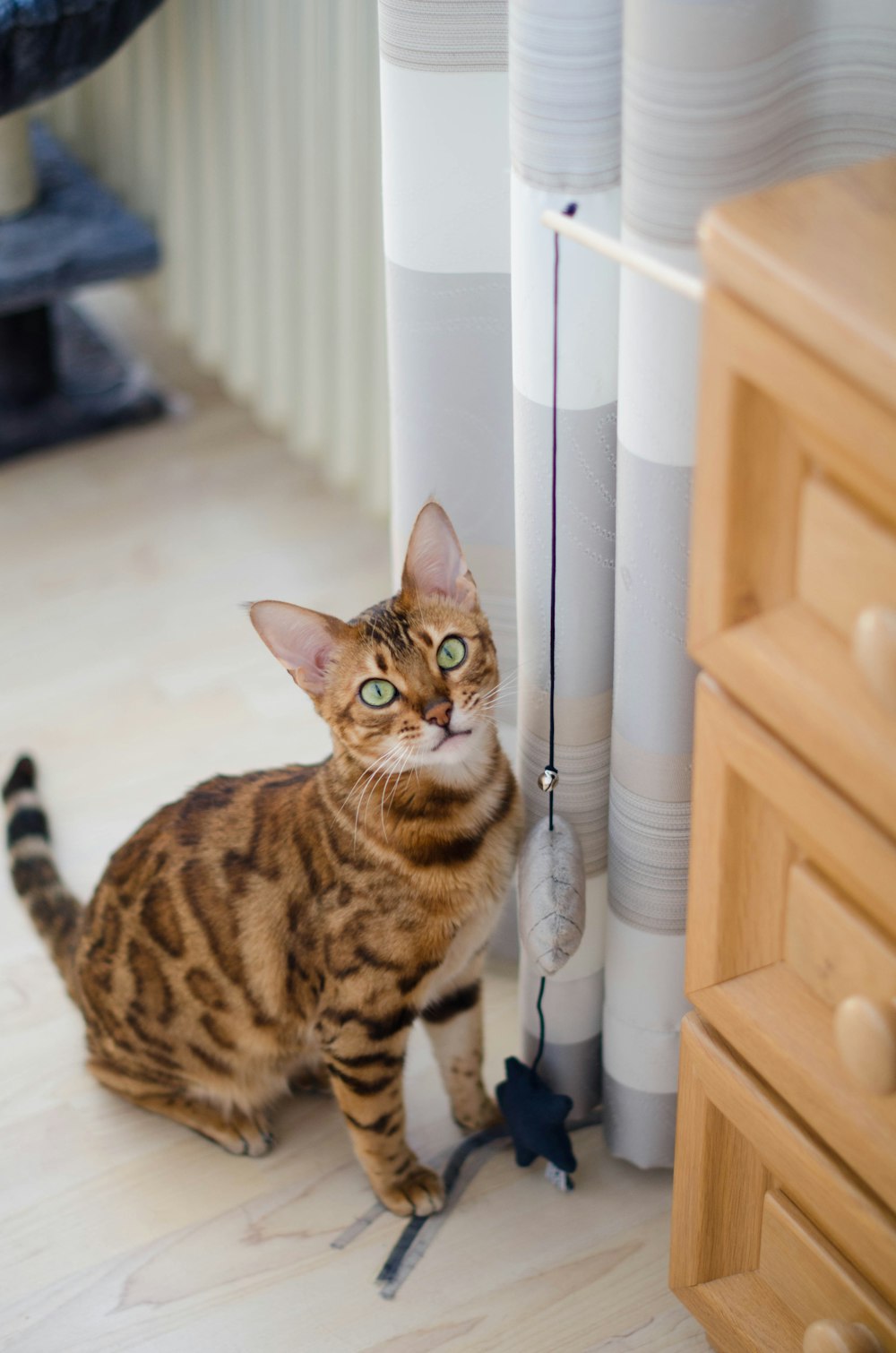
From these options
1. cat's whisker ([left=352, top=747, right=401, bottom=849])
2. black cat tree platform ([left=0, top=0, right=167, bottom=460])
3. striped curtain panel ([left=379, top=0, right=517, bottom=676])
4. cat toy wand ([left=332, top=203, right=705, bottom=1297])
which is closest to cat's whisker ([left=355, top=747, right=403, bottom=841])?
cat's whisker ([left=352, top=747, right=401, bottom=849])

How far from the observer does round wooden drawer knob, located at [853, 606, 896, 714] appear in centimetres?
76

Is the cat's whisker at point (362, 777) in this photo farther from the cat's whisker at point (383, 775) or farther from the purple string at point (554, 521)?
the purple string at point (554, 521)

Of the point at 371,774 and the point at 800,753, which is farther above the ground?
the point at 800,753

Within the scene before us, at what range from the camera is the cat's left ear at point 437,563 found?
1.22 metres

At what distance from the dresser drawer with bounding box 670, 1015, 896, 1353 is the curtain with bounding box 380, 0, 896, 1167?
0.68 ft

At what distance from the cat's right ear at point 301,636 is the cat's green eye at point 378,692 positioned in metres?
0.05

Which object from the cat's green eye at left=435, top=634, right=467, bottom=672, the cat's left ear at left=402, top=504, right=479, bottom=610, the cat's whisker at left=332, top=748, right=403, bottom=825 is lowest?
the cat's whisker at left=332, top=748, right=403, bottom=825

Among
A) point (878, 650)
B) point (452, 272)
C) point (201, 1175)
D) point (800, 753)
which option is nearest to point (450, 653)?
point (452, 272)

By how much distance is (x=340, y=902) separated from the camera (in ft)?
4.32

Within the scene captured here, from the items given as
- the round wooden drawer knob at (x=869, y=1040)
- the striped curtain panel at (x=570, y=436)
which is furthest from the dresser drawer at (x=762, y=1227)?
the striped curtain panel at (x=570, y=436)

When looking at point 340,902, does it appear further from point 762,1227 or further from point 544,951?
point 762,1227

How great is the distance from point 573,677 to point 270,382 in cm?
115

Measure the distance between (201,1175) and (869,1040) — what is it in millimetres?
870

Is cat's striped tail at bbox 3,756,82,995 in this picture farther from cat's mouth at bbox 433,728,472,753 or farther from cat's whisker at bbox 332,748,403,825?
cat's mouth at bbox 433,728,472,753
